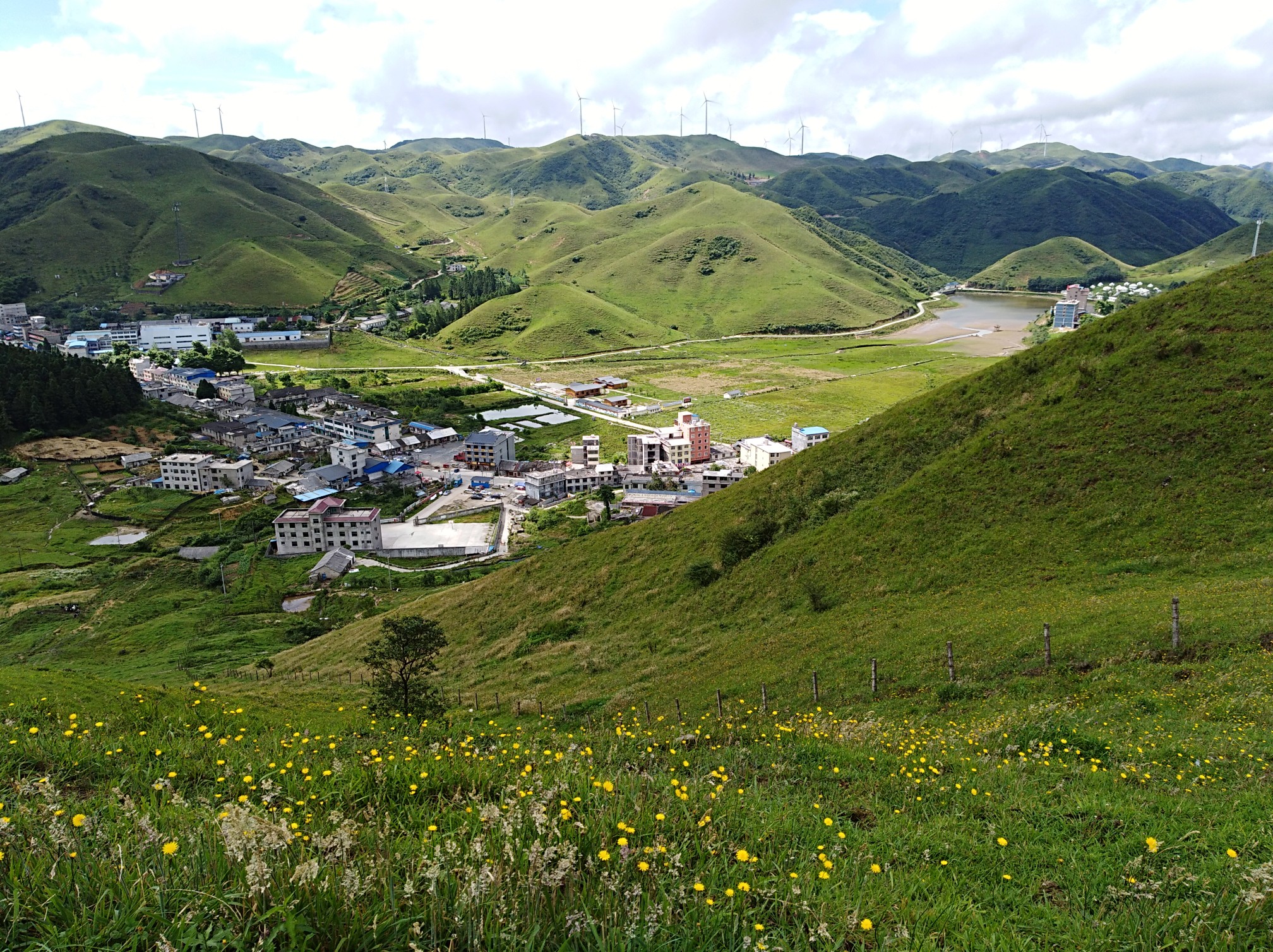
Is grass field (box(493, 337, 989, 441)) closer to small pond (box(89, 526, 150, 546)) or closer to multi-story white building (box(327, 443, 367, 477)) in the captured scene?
multi-story white building (box(327, 443, 367, 477))

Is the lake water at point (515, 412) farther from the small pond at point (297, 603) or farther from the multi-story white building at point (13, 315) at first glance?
the multi-story white building at point (13, 315)

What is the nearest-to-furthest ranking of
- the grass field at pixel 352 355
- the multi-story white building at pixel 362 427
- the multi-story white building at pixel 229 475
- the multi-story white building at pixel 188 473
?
1. the multi-story white building at pixel 188 473
2. the multi-story white building at pixel 229 475
3. the multi-story white building at pixel 362 427
4. the grass field at pixel 352 355

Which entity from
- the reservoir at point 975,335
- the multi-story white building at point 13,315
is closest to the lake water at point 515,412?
the reservoir at point 975,335

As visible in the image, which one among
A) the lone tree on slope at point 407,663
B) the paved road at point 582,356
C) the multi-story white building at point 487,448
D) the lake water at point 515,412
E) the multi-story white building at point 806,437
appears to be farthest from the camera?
the paved road at point 582,356

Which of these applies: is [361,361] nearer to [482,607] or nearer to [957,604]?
[482,607]

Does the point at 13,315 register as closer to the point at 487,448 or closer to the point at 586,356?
the point at 586,356

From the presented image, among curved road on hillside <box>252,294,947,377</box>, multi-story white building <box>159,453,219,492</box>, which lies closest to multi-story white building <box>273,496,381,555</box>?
multi-story white building <box>159,453,219,492</box>

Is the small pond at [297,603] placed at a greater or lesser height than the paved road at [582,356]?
lesser
